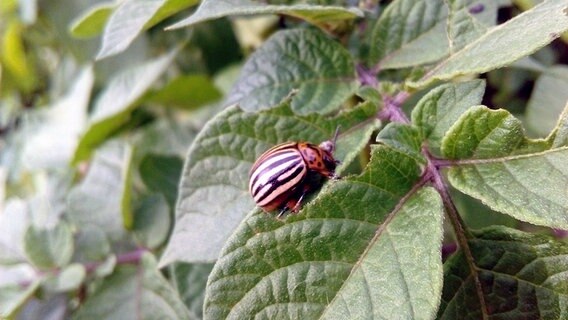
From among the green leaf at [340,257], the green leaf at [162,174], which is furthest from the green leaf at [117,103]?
the green leaf at [340,257]

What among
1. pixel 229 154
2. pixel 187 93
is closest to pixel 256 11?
pixel 229 154

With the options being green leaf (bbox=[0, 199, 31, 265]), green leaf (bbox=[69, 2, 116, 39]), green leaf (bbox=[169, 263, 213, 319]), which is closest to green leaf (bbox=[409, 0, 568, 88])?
green leaf (bbox=[169, 263, 213, 319])

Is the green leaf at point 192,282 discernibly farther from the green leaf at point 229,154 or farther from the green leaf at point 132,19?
the green leaf at point 132,19

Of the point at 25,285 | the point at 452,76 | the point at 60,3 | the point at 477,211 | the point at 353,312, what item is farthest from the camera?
the point at 60,3

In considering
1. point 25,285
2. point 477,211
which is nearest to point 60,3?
point 25,285

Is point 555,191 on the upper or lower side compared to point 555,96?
upper

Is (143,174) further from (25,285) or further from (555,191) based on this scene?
(555,191)

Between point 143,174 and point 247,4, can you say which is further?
point 143,174

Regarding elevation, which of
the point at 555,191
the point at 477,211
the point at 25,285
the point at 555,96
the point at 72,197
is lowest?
the point at 25,285
